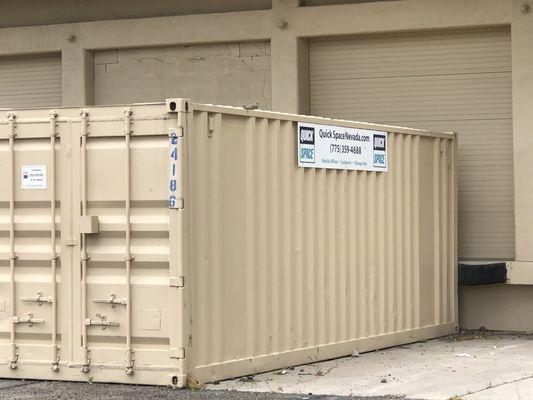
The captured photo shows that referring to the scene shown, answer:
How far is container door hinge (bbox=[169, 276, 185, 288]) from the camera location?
381 inches

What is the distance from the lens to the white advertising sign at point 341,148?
446 inches

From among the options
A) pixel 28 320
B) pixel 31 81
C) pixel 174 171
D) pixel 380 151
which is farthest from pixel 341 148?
pixel 31 81

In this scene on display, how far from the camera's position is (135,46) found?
612 inches

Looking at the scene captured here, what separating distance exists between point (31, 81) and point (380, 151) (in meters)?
6.34

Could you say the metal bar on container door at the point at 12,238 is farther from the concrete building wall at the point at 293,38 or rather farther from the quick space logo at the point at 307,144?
the concrete building wall at the point at 293,38

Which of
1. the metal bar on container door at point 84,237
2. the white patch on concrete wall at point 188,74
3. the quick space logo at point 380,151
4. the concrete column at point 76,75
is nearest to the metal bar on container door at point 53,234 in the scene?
the metal bar on container door at point 84,237

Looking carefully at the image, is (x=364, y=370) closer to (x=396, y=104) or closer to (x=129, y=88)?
(x=396, y=104)

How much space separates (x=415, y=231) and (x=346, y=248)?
1538 millimetres

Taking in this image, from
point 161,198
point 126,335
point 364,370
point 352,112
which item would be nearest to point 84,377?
point 126,335

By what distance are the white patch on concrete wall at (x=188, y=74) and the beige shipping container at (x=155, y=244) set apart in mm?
3917

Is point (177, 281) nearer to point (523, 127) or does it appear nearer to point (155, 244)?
point (155, 244)

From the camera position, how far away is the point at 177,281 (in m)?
9.70

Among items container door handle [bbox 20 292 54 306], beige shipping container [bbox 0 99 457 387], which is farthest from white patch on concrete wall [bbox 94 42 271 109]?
container door handle [bbox 20 292 54 306]

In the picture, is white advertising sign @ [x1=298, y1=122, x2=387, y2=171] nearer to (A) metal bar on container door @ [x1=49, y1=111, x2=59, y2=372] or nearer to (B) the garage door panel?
(B) the garage door panel
